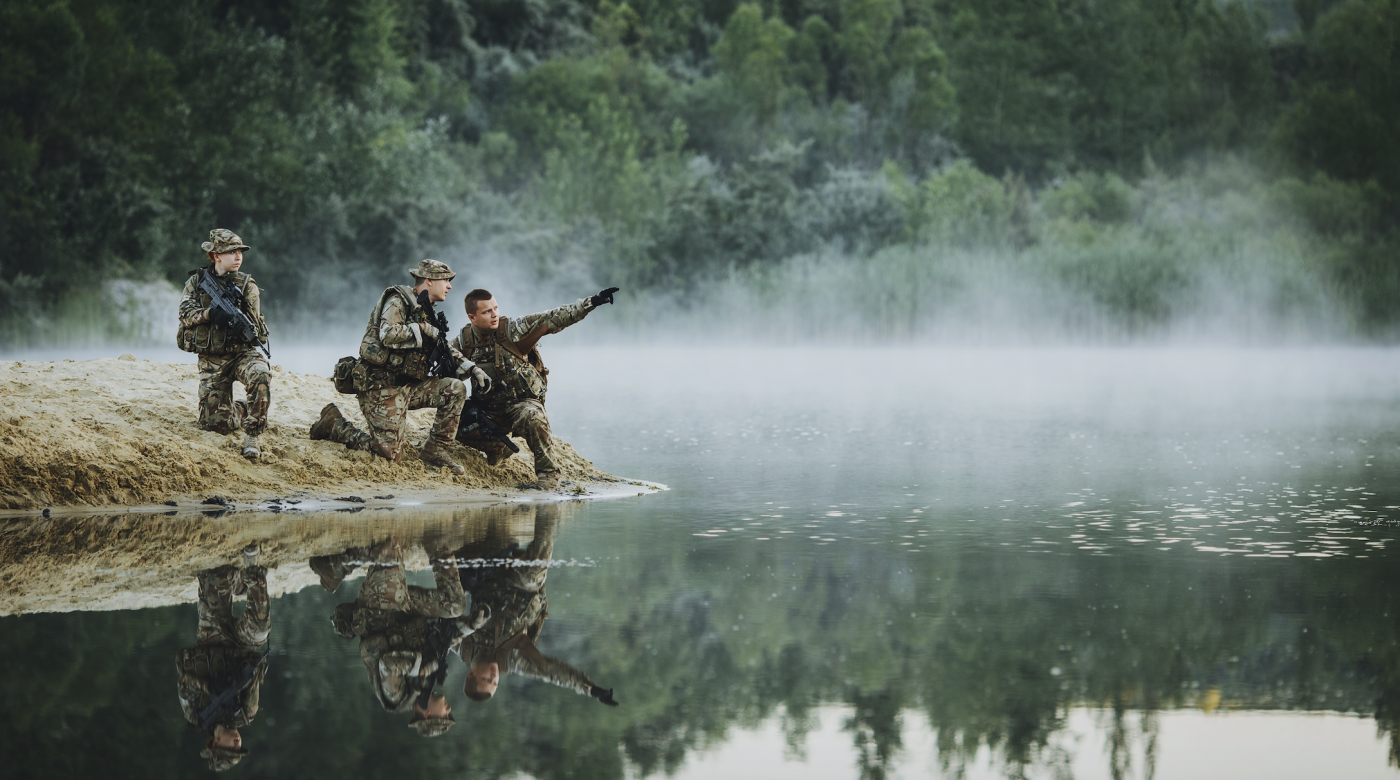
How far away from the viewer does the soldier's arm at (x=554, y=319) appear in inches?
462

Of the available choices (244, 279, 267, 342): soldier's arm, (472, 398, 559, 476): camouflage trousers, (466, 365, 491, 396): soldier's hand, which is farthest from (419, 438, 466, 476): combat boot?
(244, 279, 267, 342): soldier's arm

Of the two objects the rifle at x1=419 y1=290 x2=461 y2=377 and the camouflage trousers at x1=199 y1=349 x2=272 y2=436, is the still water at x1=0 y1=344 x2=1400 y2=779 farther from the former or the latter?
the camouflage trousers at x1=199 y1=349 x2=272 y2=436

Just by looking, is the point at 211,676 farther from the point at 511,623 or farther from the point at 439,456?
the point at 439,456

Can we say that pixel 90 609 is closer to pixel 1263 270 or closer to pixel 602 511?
pixel 602 511

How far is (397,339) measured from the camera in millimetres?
11727

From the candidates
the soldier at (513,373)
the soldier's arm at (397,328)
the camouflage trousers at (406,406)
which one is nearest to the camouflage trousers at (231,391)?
the camouflage trousers at (406,406)

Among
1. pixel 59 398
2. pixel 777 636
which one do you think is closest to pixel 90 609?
pixel 777 636

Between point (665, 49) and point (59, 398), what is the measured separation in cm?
7293

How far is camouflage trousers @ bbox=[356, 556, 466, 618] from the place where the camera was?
7680 millimetres

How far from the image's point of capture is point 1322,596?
26.8ft

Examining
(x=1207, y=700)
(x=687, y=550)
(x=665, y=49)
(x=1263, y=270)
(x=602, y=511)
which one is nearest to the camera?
(x=1207, y=700)

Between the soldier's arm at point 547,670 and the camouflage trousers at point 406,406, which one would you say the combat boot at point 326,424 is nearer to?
the camouflage trousers at point 406,406

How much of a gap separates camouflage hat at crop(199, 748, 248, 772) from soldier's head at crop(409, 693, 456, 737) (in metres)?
0.60

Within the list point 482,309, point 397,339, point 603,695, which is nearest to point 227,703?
point 603,695
